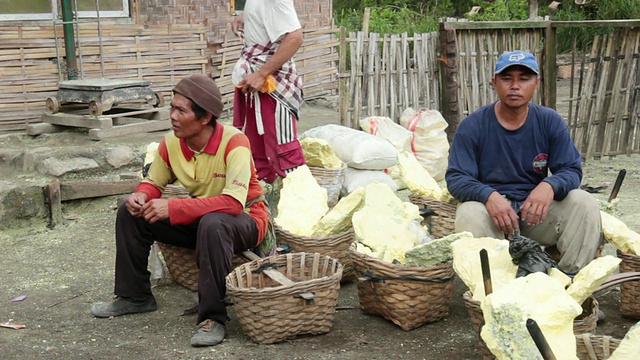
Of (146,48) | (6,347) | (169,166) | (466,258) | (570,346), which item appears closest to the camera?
(570,346)

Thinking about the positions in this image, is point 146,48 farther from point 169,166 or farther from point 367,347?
point 367,347

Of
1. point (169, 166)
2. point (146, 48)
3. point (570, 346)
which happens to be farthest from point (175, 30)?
point (570, 346)

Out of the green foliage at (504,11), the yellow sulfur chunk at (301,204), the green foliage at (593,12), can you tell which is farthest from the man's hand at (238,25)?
the green foliage at (593,12)

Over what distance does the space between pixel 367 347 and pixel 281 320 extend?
1.35 ft

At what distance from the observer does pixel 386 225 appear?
13.4ft

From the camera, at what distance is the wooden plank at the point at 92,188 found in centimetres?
598

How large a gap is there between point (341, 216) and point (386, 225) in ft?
1.09

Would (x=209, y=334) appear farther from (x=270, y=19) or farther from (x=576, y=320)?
(x=270, y=19)

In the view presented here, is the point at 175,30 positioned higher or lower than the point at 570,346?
higher

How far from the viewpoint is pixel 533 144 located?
3941mm

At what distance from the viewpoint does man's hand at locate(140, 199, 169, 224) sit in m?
3.81

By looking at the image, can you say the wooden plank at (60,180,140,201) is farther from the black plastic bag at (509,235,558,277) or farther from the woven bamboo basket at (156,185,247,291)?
the black plastic bag at (509,235,558,277)

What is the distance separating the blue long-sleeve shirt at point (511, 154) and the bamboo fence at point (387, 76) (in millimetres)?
3589

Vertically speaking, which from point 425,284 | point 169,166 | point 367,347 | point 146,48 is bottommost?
point 367,347
